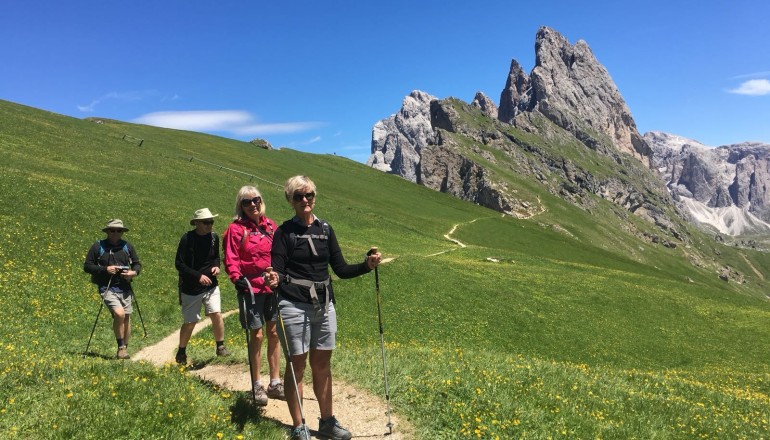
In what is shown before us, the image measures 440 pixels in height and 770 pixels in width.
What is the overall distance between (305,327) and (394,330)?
1977cm

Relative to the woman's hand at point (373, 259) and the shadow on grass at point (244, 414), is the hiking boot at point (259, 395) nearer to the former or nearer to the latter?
the shadow on grass at point (244, 414)

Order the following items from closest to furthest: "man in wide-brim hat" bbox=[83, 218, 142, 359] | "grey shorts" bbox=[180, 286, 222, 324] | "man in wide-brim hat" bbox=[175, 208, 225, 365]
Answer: "man in wide-brim hat" bbox=[175, 208, 225, 365], "grey shorts" bbox=[180, 286, 222, 324], "man in wide-brim hat" bbox=[83, 218, 142, 359]

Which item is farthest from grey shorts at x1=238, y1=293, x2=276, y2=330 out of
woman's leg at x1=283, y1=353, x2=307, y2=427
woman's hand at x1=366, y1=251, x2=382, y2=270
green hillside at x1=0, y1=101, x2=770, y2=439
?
woman's hand at x1=366, y1=251, x2=382, y2=270

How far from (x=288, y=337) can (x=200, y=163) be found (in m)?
74.9

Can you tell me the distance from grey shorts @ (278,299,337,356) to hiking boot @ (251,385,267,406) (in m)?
2.45

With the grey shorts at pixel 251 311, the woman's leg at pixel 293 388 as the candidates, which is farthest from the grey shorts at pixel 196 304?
the woman's leg at pixel 293 388

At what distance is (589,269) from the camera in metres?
56.0

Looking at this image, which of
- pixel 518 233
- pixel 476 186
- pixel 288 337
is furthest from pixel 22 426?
pixel 476 186

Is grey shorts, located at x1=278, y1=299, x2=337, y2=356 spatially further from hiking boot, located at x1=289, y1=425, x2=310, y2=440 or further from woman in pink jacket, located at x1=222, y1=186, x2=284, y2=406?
woman in pink jacket, located at x1=222, y1=186, x2=284, y2=406

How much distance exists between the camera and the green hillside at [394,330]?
28.0 ft

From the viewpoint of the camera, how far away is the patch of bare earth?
924 centimetres

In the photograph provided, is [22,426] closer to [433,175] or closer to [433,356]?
[433,356]

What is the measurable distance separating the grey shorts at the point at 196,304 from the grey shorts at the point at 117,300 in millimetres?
3070

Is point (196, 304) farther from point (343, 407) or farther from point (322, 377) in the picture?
point (322, 377)
